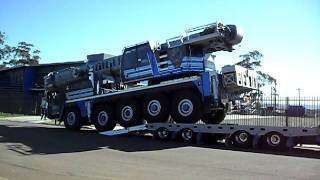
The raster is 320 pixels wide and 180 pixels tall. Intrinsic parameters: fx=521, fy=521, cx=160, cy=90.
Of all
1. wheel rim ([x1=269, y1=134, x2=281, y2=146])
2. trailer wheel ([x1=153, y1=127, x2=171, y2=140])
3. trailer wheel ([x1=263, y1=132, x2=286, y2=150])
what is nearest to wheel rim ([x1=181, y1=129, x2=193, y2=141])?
trailer wheel ([x1=153, y1=127, x2=171, y2=140])

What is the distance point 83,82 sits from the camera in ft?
75.7

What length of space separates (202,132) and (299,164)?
5.23 meters

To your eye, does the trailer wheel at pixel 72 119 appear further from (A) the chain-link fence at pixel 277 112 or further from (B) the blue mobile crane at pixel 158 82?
(A) the chain-link fence at pixel 277 112

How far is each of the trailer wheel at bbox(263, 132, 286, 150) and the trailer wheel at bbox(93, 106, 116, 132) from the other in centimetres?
754

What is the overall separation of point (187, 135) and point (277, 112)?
3.30m

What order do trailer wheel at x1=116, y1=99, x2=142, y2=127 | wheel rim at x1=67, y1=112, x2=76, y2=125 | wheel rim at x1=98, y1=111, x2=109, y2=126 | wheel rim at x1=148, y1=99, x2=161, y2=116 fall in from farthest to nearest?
wheel rim at x1=67, y1=112, x2=76, y2=125 → wheel rim at x1=98, y1=111, x2=109, y2=126 → trailer wheel at x1=116, y1=99, x2=142, y2=127 → wheel rim at x1=148, y1=99, x2=161, y2=116

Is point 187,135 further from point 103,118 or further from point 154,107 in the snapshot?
point 103,118

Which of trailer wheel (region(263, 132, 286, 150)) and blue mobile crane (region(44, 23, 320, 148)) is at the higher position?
blue mobile crane (region(44, 23, 320, 148))

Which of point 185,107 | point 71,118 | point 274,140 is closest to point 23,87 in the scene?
point 71,118

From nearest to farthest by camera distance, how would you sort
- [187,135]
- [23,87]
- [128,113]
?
[187,135]
[128,113]
[23,87]

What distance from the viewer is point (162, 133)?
737 inches

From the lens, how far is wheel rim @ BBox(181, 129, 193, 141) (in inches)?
699

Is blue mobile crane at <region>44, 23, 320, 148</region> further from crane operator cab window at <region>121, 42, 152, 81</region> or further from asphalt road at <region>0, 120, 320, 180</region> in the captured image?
asphalt road at <region>0, 120, 320, 180</region>

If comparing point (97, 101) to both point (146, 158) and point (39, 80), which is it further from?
point (39, 80)
